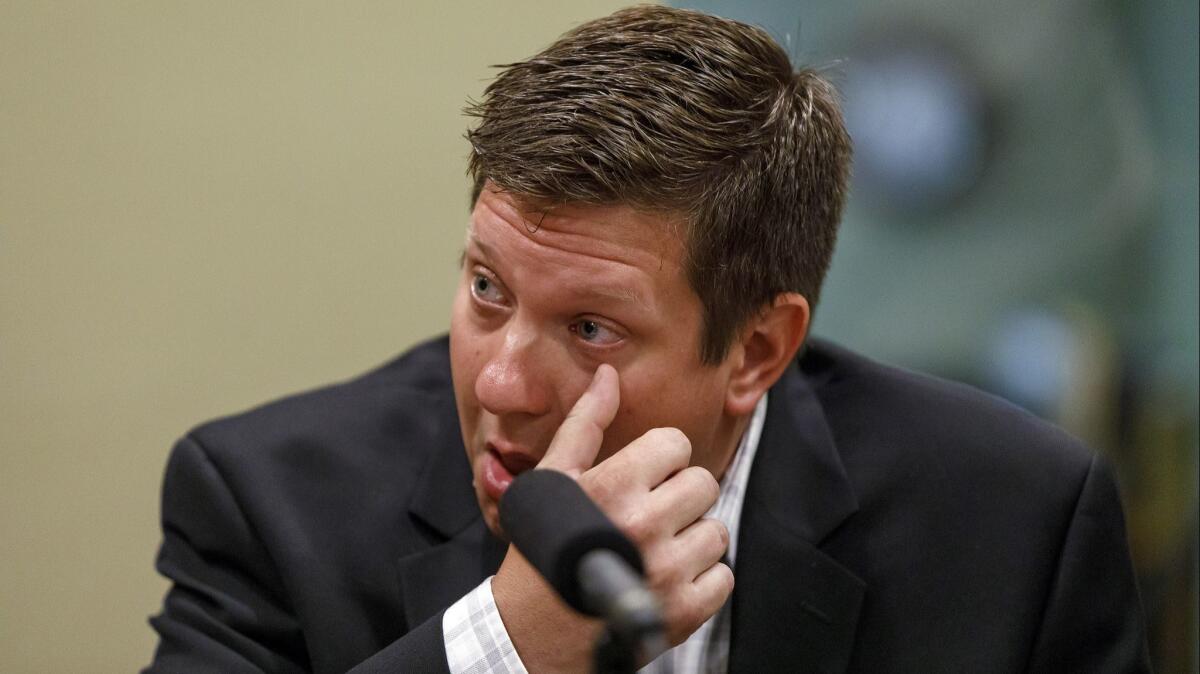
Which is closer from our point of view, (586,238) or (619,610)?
(619,610)

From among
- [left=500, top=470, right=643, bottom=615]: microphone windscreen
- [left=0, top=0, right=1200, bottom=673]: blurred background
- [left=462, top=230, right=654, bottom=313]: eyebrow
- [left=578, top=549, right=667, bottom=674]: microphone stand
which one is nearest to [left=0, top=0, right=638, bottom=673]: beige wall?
[left=0, top=0, right=1200, bottom=673]: blurred background

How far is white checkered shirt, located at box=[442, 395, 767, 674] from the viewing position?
1.64 metres

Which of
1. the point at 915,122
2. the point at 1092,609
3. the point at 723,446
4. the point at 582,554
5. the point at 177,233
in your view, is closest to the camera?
the point at 582,554

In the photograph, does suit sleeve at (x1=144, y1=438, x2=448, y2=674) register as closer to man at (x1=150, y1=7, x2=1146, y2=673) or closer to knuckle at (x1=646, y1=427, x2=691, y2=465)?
man at (x1=150, y1=7, x2=1146, y2=673)

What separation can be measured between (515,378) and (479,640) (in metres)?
0.36

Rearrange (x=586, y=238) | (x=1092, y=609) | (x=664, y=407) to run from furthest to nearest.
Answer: (x=1092, y=609) → (x=664, y=407) → (x=586, y=238)

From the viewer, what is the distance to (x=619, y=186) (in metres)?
1.76

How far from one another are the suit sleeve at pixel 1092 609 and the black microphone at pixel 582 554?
3.63 ft

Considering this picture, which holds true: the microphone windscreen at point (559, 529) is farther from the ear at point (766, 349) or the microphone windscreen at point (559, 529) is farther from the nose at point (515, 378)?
the ear at point (766, 349)

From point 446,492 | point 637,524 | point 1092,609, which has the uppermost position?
point 637,524

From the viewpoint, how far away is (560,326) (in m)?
1.78

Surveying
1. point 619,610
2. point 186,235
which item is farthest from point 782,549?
point 186,235

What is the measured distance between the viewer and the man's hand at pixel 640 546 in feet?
5.17

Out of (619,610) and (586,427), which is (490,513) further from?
(619,610)
